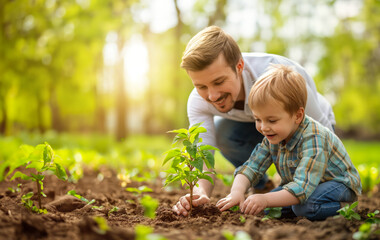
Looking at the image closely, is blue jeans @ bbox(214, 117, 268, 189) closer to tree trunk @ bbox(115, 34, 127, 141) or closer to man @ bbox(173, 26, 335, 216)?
man @ bbox(173, 26, 335, 216)

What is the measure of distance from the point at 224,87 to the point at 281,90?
490mm

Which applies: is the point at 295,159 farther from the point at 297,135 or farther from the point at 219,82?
the point at 219,82

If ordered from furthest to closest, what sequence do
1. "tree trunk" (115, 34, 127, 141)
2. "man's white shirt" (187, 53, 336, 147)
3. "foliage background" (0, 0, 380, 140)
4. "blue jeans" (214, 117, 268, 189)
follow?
1. "tree trunk" (115, 34, 127, 141)
2. "foliage background" (0, 0, 380, 140)
3. "blue jeans" (214, 117, 268, 189)
4. "man's white shirt" (187, 53, 336, 147)

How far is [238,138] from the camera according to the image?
3357 mm

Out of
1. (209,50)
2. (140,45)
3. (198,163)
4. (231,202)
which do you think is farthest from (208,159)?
(140,45)

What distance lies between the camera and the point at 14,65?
993cm

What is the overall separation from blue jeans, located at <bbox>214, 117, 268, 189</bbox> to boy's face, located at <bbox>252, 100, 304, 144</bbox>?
3.54 feet

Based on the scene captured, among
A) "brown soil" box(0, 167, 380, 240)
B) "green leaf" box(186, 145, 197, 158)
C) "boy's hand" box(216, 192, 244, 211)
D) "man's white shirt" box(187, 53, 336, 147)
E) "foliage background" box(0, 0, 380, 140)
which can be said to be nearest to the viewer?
"brown soil" box(0, 167, 380, 240)

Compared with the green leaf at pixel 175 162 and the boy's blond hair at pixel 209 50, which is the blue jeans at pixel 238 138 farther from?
the green leaf at pixel 175 162

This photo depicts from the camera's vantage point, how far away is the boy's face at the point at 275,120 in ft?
6.96

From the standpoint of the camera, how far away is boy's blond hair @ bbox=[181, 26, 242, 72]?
7.83 ft

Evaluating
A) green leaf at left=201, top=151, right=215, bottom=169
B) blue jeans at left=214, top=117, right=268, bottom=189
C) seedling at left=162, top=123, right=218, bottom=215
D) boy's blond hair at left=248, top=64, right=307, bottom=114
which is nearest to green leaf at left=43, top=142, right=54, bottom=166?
seedling at left=162, top=123, right=218, bottom=215

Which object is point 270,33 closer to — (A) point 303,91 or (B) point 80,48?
(B) point 80,48

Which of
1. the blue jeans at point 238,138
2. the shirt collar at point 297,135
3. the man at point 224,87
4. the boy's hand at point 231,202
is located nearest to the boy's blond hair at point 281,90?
the shirt collar at point 297,135
